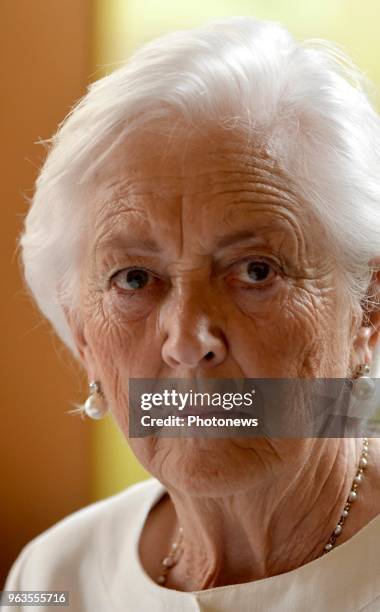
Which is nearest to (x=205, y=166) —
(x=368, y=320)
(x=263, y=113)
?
(x=263, y=113)

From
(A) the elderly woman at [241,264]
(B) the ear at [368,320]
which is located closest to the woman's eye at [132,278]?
(A) the elderly woman at [241,264]

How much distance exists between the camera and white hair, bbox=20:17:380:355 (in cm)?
114

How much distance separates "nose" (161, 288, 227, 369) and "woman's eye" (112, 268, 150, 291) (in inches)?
2.8

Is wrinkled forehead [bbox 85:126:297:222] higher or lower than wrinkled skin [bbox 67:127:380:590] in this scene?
higher

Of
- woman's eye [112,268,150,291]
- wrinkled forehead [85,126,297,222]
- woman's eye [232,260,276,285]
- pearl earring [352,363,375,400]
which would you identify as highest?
wrinkled forehead [85,126,297,222]

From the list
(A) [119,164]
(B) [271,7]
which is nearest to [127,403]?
(A) [119,164]

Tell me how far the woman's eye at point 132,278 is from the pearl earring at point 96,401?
178mm

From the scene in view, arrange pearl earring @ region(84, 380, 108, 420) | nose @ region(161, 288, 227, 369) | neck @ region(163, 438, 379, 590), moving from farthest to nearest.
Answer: pearl earring @ region(84, 380, 108, 420), neck @ region(163, 438, 379, 590), nose @ region(161, 288, 227, 369)

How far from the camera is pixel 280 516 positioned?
4.01 ft

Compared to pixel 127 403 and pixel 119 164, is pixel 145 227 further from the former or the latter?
pixel 127 403

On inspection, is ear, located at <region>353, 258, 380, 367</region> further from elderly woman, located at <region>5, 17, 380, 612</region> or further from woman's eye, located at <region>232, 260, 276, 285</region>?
woman's eye, located at <region>232, 260, 276, 285</region>

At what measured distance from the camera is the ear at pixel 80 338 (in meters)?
1.33

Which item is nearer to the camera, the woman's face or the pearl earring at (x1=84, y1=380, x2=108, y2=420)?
the woman's face

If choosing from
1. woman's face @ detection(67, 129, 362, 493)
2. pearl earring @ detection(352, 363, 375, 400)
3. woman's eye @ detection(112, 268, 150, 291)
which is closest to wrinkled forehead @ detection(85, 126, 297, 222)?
woman's face @ detection(67, 129, 362, 493)
